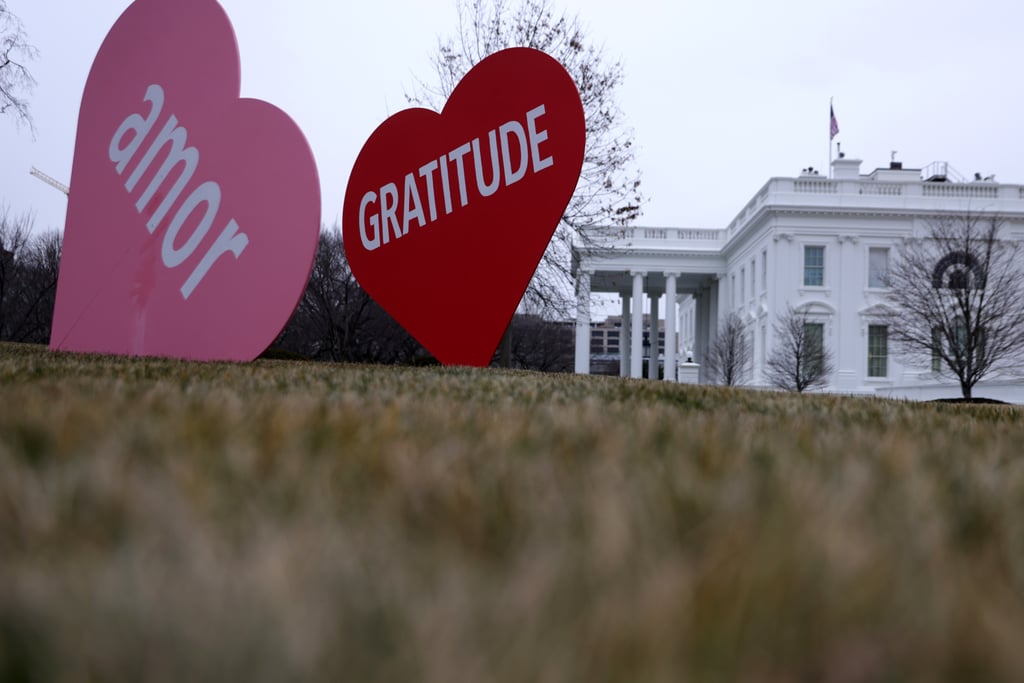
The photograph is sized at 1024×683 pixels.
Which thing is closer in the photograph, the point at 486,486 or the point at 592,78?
the point at 486,486

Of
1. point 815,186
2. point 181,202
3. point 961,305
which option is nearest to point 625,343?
point 815,186

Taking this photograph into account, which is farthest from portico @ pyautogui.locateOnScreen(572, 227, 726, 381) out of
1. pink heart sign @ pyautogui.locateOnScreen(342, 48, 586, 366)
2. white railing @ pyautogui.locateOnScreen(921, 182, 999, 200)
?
pink heart sign @ pyautogui.locateOnScreen(342, 48, 586, 366)

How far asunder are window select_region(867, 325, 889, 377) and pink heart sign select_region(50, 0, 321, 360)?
47953mm

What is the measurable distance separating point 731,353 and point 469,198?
4080 cm

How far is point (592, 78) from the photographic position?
73.2 ft

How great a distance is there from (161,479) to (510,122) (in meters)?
9.23

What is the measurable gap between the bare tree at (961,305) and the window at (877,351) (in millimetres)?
17864

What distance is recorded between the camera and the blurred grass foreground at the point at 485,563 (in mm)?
793

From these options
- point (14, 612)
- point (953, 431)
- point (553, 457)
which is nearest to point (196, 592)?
point (14, 612)

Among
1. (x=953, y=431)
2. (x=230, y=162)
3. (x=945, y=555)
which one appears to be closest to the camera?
(x=945, y=555)

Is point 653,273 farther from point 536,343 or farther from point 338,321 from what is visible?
point 338,321

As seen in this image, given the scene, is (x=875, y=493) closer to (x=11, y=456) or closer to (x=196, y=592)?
(x=196, y=592)

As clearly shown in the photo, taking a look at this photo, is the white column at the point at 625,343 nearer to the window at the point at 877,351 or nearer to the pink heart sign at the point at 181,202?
the window at the point at 877,351

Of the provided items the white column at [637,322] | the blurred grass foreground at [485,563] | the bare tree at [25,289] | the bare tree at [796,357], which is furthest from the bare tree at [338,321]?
the blurred grass foreground at [485,563]
